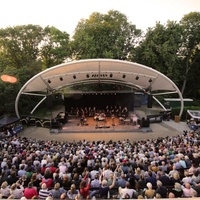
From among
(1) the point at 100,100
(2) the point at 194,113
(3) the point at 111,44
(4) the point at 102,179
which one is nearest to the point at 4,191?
(4) the point at 102,179

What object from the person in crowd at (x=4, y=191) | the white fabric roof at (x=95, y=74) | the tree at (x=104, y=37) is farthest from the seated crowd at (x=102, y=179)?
the tree at (x=104, y=37)

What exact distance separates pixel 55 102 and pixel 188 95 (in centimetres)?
2247

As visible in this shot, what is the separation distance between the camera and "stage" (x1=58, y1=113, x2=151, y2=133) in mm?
20156

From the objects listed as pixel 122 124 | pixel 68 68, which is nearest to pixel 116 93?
pixel 122 124

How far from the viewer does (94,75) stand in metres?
21.6

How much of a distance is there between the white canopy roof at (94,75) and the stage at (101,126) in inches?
166

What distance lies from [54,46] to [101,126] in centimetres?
1769

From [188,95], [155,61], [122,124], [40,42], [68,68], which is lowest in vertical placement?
[122,124]

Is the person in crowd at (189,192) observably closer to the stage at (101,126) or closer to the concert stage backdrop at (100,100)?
the stage at (101,126)

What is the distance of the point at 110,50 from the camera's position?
30.0m

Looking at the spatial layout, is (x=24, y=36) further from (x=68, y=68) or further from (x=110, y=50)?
(x=68, y=68)

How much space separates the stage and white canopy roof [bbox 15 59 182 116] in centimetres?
421

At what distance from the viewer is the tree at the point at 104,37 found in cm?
2977

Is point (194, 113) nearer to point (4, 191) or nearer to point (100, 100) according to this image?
point (100, 100)
